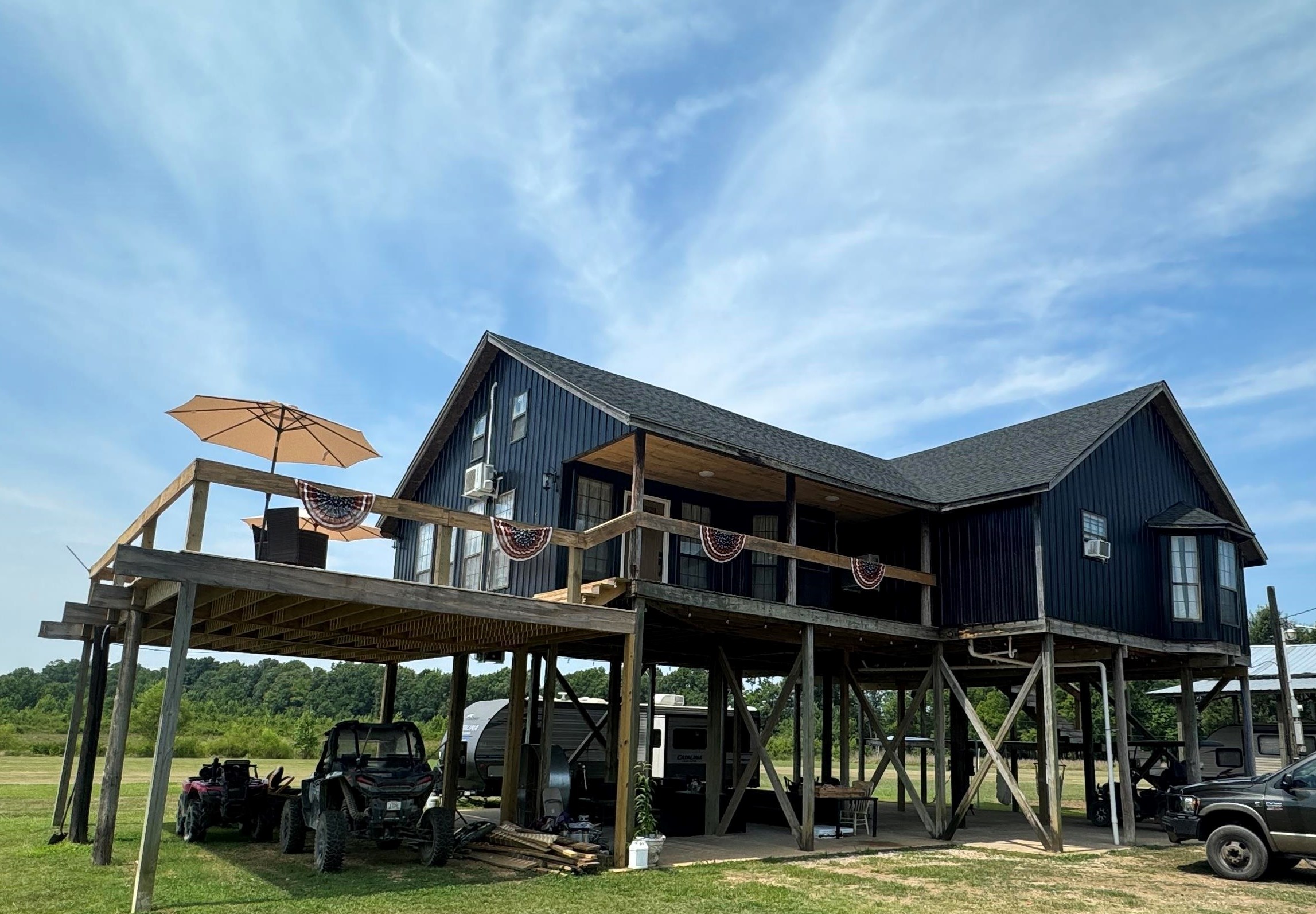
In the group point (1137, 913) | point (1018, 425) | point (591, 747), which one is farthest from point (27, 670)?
point (1137, 913)

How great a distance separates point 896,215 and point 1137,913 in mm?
10503

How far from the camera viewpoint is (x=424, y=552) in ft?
68.3

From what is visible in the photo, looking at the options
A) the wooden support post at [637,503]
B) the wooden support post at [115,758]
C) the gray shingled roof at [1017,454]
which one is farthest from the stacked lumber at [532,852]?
the gray shingled roof at [1017,454]

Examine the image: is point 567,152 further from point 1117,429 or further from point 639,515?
point 1117,429

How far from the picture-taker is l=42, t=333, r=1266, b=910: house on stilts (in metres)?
13.9

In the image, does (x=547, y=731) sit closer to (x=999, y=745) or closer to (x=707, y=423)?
(x=707, y=423)

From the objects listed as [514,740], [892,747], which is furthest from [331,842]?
[892,747]

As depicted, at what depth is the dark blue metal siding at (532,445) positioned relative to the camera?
16031 mm

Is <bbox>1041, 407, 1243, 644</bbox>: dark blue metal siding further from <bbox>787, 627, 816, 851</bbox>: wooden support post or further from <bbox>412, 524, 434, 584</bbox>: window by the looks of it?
<bbox>412, 524, 434, 584</bbox>: window

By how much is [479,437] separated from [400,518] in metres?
6.70

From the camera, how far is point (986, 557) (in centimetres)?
1825

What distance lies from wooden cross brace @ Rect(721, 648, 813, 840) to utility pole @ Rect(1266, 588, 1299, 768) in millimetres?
12564

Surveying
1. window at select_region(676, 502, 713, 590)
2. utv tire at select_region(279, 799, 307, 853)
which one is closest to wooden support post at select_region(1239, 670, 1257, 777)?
window at select_region(676, 502, 713, 590)

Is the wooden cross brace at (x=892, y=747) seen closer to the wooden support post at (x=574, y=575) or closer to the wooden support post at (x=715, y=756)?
the wooden support post at (x=715, y=756)
